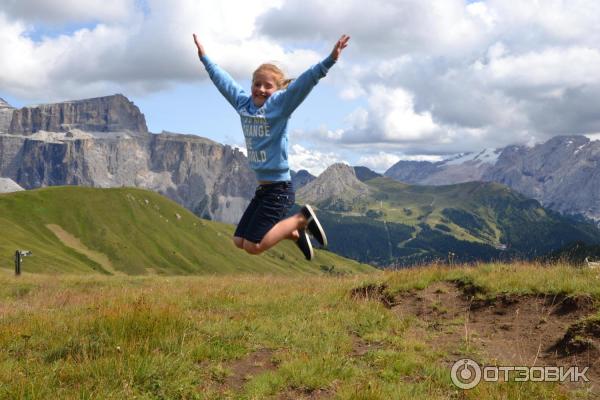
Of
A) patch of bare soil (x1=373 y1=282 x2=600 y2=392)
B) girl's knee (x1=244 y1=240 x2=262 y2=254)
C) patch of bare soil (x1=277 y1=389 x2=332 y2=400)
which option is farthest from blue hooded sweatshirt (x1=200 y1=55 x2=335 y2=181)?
patch of bare soil (x1=373 y1=282 x2=600 y2=392)

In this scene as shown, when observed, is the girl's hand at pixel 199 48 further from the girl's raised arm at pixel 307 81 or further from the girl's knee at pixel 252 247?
the girl's knee at pixel 252 247

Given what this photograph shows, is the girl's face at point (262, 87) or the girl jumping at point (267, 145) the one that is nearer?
the girl jumping at point (267, 145)

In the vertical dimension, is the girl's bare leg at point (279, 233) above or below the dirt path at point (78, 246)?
above

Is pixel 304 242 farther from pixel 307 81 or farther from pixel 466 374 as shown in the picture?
pixel 466 374

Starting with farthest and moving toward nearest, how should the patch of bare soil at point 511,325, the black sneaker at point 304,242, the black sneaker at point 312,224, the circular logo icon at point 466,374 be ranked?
1. the black sneaker at point 304,242
2. the black sneaker at point 312,224
3. the patch of bare soil at point 511,325
4. the circular logo icon at point 466,374

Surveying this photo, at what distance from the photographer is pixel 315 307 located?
1205 centimetres

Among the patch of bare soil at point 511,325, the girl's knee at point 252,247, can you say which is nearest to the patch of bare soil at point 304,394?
the girl's knee at point 252,247

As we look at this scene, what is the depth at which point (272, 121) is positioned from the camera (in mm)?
8625

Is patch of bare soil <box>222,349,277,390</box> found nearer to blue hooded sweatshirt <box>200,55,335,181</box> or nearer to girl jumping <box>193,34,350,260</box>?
girl jumping <box>193,34,350,260</box>

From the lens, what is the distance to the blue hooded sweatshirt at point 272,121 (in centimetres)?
823

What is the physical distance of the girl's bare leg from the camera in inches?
352

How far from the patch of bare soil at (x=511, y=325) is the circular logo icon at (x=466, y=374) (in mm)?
482

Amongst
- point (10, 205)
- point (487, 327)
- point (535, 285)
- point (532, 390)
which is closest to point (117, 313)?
point (532, 390)

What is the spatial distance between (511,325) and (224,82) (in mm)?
7838
